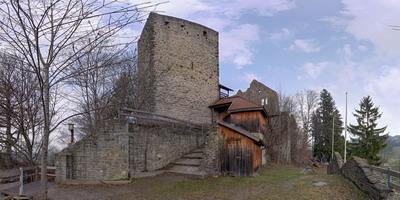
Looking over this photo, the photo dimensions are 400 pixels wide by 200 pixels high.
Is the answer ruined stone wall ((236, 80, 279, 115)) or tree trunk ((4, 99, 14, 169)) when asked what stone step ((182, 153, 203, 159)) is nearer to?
tree trunk ((4, 99, 14, 169))

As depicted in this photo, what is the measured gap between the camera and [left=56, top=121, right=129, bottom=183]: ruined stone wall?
11.3m

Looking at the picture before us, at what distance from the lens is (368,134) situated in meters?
33.2

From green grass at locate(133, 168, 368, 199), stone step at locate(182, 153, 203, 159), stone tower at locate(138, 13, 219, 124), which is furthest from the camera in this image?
stone tower at locate(138, 13, 219, 124)

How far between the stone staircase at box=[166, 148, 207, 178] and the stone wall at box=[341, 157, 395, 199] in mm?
6739

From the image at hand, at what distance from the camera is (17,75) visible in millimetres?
13664

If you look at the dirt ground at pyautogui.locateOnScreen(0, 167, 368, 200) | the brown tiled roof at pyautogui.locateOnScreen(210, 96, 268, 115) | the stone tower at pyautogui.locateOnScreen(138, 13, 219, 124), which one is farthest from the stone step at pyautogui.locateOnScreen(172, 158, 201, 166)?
the brown tiled roof at pyautogui.locateOnScreen(210, 96, 268, 115)

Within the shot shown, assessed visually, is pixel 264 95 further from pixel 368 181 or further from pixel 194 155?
pixel 368 181

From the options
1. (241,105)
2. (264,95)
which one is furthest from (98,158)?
(264,95)

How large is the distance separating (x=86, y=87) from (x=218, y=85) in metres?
12.4

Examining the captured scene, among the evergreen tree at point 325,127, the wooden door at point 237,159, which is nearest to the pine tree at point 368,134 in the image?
the evergreen tree at point 325,127

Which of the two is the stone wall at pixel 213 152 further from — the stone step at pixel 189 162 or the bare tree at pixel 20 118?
the bare tree at pixel 20 118

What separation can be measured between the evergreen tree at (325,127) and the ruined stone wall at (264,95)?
17.2 m

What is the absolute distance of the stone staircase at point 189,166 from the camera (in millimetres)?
12828

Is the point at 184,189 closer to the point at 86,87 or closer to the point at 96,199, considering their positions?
the point at 96,199
